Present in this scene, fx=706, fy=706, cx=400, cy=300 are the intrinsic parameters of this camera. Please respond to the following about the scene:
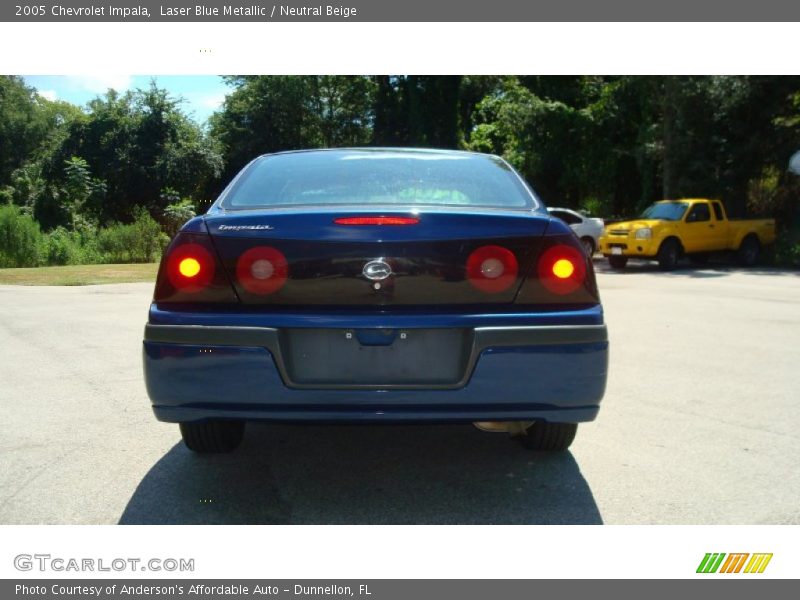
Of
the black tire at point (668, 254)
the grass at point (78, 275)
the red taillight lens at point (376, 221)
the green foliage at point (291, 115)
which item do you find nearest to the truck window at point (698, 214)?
the black tire at point (668, 254)

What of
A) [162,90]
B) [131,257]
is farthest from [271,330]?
[162,90]

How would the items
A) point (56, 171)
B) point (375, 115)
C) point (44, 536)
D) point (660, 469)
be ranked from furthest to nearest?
point (375, 115), point (56, 171), point (660, 469), point (44, 536)

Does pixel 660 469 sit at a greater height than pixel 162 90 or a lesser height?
lesser

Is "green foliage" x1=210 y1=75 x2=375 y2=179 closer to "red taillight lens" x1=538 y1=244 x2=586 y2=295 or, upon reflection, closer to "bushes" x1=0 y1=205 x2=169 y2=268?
"bushes" x1=0 y1=205 x2=169 y2=268

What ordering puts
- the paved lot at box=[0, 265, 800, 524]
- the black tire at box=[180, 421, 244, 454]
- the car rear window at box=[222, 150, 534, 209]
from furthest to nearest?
the black tire at box=[180, 421, 244, 454] < the car rear window at box=[222, 150, 534, 209] < the paved lot at box=[0, 265, 800, 524]

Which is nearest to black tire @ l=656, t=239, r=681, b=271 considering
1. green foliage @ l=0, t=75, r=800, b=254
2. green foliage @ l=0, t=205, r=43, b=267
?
green foliage @ l=0, t=75, r=800, b=254

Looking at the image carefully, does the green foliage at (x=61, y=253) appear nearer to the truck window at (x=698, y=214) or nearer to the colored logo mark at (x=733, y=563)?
the truck window at (x=698, y=214)

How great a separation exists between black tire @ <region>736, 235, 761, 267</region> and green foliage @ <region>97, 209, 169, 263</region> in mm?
16765

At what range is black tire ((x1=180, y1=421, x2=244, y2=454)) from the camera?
345 centimetres

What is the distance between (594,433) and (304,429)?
1727 millimetres

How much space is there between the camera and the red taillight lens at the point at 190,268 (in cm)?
290

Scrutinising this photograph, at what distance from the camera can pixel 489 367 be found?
2.77 meters

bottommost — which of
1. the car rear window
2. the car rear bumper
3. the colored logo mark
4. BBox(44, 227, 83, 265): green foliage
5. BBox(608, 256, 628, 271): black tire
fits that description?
BBox(44, 227, 83, 265): green foliage

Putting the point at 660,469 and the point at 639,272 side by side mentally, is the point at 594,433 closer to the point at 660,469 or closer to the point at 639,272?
the point at 660,469
